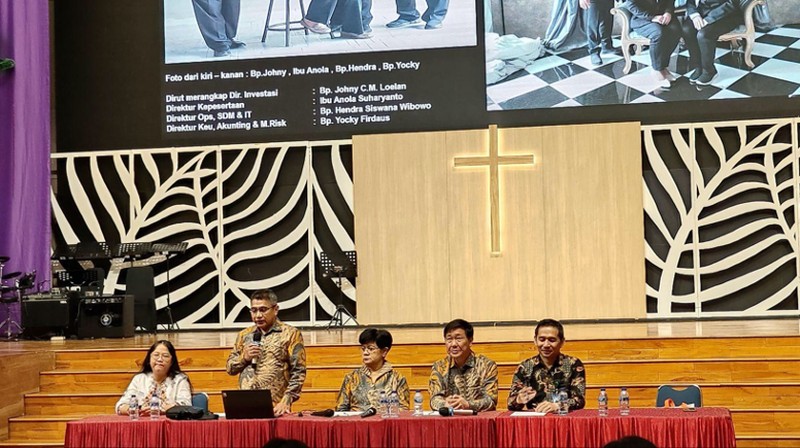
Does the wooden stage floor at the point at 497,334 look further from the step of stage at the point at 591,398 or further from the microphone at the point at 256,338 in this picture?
the microphone at the point at 256,338

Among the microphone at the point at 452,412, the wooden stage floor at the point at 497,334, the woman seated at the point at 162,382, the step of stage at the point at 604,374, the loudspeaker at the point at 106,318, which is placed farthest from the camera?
the loudspeaker at the point at 106,318

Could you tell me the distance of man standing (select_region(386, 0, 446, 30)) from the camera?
37.0ft

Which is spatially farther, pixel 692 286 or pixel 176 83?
pixel 176 83

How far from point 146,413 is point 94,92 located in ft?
23.3

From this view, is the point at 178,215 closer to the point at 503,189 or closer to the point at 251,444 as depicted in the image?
the point at 503,189

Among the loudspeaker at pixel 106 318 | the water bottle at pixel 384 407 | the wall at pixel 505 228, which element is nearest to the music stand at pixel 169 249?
the loudspeaker at pixel 106 318

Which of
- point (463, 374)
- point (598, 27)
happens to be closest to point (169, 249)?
point (598, 27)

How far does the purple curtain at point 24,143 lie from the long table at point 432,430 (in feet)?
21.1

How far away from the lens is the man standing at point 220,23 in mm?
11570

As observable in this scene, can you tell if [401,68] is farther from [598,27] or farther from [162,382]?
[162,382]

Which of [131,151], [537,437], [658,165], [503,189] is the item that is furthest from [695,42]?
[537,437]

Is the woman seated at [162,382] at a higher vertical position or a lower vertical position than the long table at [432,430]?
higher

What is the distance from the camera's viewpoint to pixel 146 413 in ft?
18.9

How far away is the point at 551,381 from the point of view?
18.7ft
